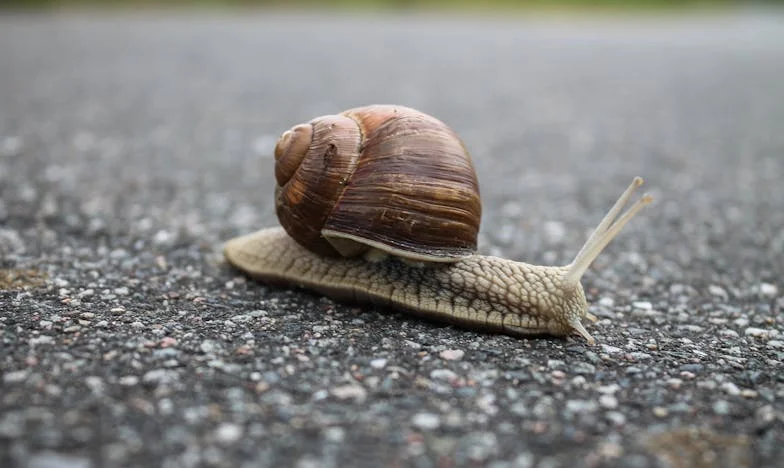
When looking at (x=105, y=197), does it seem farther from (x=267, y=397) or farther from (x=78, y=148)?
(x=267, y=397)

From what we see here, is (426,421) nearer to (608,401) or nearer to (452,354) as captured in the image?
(452,354)

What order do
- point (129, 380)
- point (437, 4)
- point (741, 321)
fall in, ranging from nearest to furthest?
point (129, 380) → point (741, 321) → point (437, 4)

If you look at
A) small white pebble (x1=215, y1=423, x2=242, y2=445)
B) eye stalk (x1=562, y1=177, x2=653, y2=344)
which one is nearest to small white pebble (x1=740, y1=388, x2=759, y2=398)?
eye stalk (x1=562, y1=177, x2=653, y2=344)

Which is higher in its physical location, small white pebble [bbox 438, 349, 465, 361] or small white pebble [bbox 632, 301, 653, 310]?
small white pebble [bbox 438, 349, 465, 361]

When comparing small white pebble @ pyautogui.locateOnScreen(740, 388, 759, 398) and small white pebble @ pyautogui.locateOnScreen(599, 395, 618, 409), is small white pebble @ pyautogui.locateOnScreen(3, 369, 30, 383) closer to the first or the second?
small white pebble @ pyautogui.locateOnScreen(599, 395, 618, 409)

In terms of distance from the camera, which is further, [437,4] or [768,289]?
[437,4]

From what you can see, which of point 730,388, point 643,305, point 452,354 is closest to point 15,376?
point 452,354
